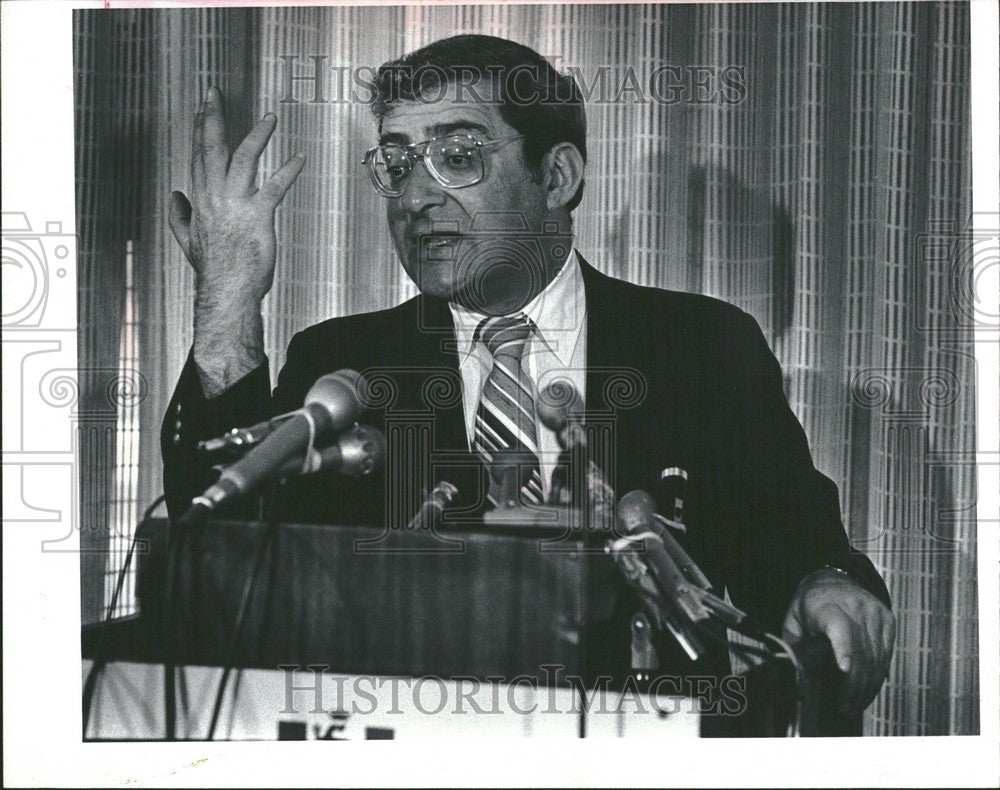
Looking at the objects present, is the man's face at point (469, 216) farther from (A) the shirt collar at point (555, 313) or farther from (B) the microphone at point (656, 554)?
(B) the microphone at point (656, 554)

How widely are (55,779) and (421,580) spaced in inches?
48.7

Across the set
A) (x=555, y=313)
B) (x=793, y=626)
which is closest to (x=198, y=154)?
(x=555, y=313)

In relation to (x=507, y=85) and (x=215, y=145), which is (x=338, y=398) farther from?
(x=507, y=85)

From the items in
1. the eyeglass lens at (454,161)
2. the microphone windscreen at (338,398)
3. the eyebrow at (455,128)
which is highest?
the eyebrow at (455,128)

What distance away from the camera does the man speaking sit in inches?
124

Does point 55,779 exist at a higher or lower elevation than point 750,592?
lower

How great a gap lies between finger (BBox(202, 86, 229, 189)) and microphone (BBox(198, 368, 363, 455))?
28.2 inches

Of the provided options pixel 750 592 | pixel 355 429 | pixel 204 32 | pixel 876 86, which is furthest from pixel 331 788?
pixel 876 86

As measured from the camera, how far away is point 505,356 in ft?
10.5

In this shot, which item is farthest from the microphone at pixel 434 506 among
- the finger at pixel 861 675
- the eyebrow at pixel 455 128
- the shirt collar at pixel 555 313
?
the finger at pixel 861 675

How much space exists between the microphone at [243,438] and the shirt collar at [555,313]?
1.31 ft

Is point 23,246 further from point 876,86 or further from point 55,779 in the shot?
point 876,86

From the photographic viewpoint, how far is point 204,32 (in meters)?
3.23

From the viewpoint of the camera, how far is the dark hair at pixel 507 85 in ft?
10.5
